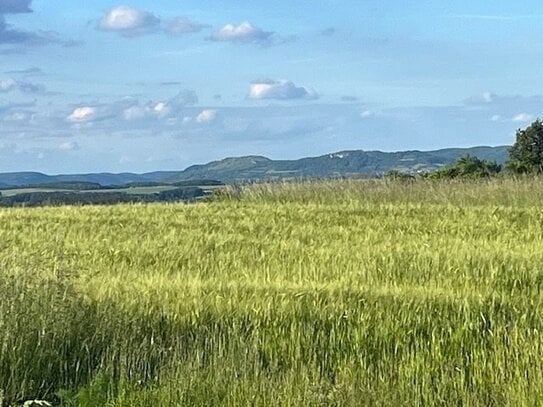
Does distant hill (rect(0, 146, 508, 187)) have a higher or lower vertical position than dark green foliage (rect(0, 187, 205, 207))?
higher

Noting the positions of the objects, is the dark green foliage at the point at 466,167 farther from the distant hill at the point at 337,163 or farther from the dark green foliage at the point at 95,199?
the distant hill at the point at 337,163

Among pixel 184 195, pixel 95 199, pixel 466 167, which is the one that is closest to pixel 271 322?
pixel 95 199

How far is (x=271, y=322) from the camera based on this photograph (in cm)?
751

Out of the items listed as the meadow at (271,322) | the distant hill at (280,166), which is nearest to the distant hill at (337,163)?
the distant hill at (280,166)

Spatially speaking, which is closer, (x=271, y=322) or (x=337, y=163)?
(x=271, y=322)

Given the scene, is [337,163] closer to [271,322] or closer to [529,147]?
[529,147]

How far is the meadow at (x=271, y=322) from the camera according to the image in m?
5.93

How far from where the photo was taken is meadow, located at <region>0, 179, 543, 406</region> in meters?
5.93

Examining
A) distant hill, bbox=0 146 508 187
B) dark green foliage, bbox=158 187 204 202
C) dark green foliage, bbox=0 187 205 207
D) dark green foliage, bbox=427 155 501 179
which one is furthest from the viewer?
distant hill, bbox=0 146 508 187

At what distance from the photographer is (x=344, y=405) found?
5.59 meters

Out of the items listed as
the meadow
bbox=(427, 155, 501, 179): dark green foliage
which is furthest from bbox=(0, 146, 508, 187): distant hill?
the meadow

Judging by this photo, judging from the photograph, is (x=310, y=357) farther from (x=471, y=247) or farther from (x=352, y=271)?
(x=471, y=247)

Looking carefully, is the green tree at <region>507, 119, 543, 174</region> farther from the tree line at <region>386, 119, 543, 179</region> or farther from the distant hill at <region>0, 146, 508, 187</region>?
the distant hill at <region>0, 146, 508, 187</region>

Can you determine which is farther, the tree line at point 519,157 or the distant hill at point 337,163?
the distant hill at point 337,163
